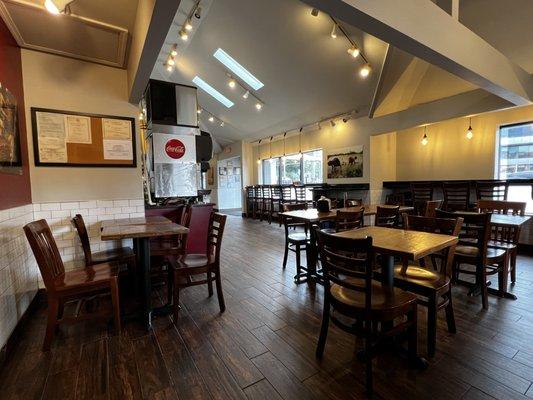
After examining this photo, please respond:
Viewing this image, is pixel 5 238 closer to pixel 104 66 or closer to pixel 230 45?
pixel 104 66

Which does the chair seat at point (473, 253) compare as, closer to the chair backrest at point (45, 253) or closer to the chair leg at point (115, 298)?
the chair leg at point (115, 298)

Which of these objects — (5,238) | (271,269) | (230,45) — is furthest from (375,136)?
(5,238)

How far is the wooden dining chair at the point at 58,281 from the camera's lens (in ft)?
5.98

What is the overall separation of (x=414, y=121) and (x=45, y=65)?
5389mm

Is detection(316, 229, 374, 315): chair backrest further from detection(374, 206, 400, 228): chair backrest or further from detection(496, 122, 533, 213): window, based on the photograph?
detection(496, 122, 533, 213): window

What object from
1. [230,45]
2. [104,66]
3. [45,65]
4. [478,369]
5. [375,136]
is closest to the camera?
[478,369]

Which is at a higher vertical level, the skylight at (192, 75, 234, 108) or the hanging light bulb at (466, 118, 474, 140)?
the skylight at (192, 75, 234, 108)

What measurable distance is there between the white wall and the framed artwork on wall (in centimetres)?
42

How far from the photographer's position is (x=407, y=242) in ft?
5.82

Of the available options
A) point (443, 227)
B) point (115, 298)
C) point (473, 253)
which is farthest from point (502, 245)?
point (115, 298)

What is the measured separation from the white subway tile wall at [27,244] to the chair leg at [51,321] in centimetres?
23

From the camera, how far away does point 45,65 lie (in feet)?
8.89

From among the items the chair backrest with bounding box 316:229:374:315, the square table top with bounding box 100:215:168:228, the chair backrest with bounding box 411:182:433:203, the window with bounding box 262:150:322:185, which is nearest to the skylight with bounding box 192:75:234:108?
the window with bounding box 262:150:322:185

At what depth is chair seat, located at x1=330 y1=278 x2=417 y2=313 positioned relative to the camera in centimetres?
151
